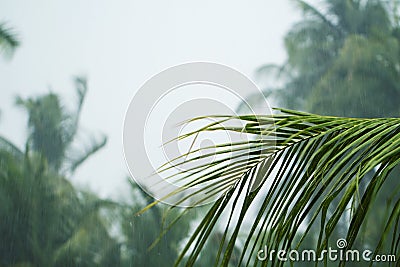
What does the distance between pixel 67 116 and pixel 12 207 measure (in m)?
0.76

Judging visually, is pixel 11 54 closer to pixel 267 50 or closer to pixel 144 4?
pixel 144 4

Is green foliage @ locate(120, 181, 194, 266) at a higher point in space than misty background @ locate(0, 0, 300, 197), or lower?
lower

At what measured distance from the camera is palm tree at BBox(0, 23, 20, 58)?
14.9 feet

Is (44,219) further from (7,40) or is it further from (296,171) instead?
(296,171)

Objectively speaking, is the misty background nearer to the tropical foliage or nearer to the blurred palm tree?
the tropical foliage

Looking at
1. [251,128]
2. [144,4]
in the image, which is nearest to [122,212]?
[144,4]

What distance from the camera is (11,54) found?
193 inches

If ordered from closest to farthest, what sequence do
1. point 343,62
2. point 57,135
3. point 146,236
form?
1. point 146,236
2. point 57,135
3. point 343,62

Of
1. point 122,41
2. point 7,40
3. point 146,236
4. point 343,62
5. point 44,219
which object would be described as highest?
point 122,41

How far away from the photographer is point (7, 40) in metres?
4.61

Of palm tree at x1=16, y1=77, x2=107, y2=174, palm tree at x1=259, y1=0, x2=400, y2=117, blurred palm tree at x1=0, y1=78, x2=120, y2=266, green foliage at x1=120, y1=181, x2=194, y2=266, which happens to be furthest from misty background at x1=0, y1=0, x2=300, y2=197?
green foliage at x1=120, y1=181, x2=194, y2=266

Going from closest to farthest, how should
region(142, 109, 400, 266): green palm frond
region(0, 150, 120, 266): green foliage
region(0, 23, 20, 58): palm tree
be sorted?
region(142, 109, 400, 266): green palm frond → region(0, 150, 120, 266): green foliage → region(0, 23, 20, 58): palm tree

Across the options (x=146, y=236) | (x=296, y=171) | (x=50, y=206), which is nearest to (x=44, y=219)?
(x=50, y=206)

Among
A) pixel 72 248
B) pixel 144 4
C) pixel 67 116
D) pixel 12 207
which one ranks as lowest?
pixel 72 248
